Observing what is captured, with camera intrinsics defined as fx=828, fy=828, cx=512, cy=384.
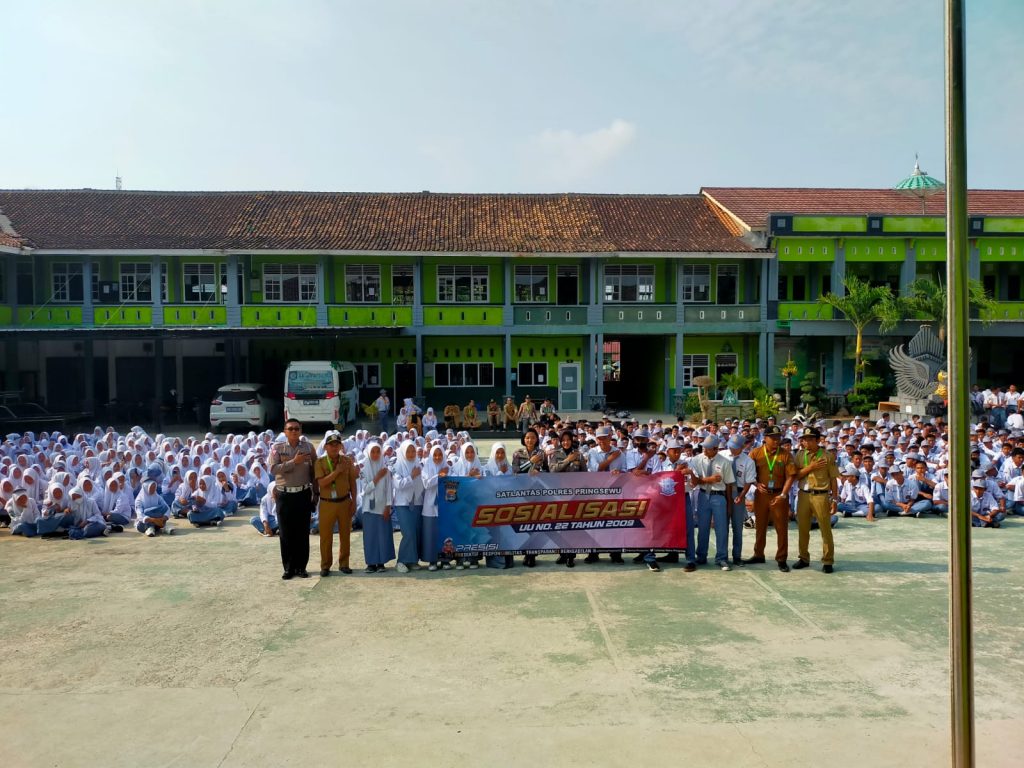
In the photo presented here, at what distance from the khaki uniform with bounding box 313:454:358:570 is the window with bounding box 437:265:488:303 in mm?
20338

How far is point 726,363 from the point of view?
99.5 ft

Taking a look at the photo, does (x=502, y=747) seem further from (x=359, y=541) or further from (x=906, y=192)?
(x=906, y=192)

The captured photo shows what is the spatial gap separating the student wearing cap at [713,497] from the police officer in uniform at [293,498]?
14.2 ft

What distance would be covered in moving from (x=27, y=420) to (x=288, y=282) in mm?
9275

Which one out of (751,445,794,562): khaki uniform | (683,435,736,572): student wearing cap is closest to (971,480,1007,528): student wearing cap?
(751,445,794,562): khaki uniform

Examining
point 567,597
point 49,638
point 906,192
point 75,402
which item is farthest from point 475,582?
point 906,192

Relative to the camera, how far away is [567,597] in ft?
27.6

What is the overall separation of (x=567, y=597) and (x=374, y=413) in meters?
18.2

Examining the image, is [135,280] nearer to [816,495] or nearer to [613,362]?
[613,362]

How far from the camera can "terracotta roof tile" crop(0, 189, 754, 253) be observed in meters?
27.8

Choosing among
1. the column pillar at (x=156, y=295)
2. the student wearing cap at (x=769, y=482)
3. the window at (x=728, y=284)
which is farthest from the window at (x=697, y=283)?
the student wearing cap at (x=769, y=482)

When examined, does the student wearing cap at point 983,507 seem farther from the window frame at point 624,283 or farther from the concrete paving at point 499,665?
the window frame at point 624,283

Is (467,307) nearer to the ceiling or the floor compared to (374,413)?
nearer to the ceiling

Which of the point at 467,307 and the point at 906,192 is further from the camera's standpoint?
the point at 906,192
